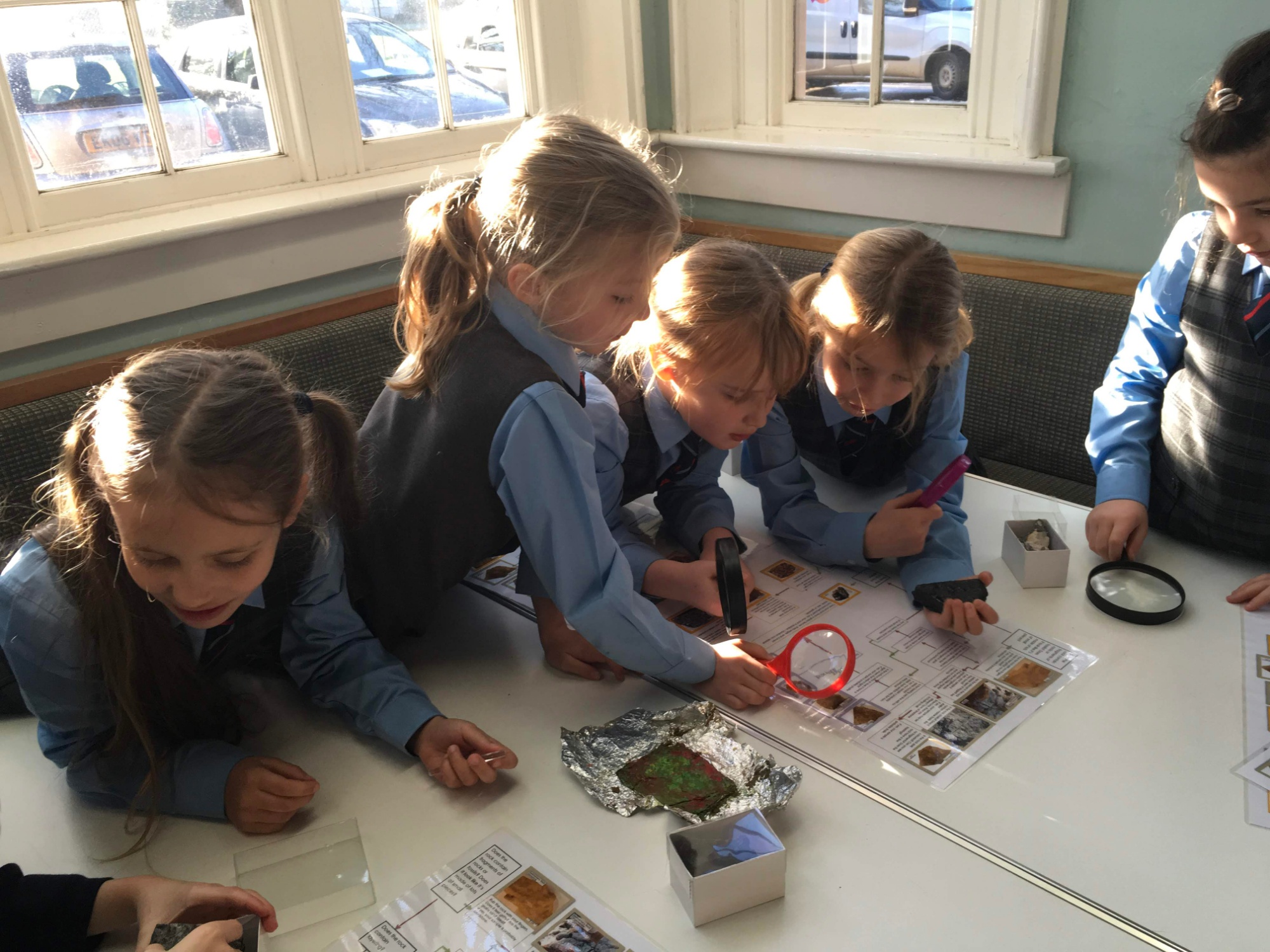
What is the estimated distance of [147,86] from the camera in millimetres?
1792

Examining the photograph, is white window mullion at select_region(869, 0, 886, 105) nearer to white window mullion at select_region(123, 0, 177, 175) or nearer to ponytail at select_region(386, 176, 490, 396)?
ponytail at select_region(386, 176, 490, 396)

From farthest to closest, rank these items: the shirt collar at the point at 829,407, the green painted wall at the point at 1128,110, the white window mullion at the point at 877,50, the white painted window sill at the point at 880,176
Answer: the white window mullion at the point at 877,50
the white painted window sill at the point at 880,176
the green painted wall at the point at 1128,110
the shirt collar at the point at 829,407

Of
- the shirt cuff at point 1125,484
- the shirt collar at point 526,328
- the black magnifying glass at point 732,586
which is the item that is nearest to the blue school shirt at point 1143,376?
the shirt cuff at point 1125,484

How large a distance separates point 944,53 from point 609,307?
52.9 inches

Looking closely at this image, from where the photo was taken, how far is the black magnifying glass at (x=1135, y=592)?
1184 millimetres

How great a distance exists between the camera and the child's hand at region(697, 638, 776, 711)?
108 centimetres

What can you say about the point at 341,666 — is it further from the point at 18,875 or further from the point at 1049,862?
the point at 1049,862

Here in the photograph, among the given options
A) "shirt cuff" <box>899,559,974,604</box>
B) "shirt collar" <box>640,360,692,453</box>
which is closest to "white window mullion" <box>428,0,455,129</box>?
"shirt collar" <box>640,360,692,453</box>

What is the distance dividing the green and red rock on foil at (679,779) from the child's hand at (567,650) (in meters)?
0.16

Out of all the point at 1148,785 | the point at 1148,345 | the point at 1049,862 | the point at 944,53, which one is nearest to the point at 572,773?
the point at 1049,862

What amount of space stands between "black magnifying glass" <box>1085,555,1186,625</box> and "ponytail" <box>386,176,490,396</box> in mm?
859

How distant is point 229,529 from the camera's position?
3.04 ft

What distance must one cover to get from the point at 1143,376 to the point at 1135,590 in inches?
17.9

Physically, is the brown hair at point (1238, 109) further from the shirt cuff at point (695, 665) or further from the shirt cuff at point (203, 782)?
the shirt cuff at point (203, 782)
